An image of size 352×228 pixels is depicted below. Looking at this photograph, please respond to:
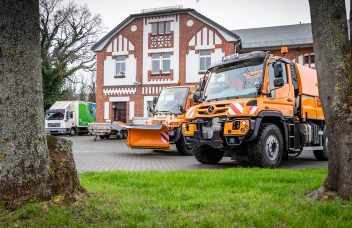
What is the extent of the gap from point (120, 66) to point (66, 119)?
21.3ft

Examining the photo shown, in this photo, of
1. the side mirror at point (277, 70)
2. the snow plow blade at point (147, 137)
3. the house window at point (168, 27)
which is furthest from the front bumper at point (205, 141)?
the house window at point (168, 27)

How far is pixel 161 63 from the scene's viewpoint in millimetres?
30453

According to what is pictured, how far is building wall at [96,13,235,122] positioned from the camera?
2936 centimetres

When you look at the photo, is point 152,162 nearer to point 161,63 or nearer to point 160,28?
point 161,63

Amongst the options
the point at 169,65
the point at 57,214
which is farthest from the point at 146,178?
the point at 169,65

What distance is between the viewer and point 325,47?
5.01 m

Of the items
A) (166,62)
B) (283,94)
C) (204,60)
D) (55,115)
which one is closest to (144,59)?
(166,62)

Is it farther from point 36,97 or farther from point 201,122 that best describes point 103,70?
point 36,97

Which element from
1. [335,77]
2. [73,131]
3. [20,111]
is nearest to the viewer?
[20,111]

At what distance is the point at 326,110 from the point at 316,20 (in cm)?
115

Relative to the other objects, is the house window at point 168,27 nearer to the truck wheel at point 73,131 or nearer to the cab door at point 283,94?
the truck wheel at point 73,131

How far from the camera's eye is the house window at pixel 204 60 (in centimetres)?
2912

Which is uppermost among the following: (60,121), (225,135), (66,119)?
(66,119)

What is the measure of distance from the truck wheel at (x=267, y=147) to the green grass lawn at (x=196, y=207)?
2337 millimetres
